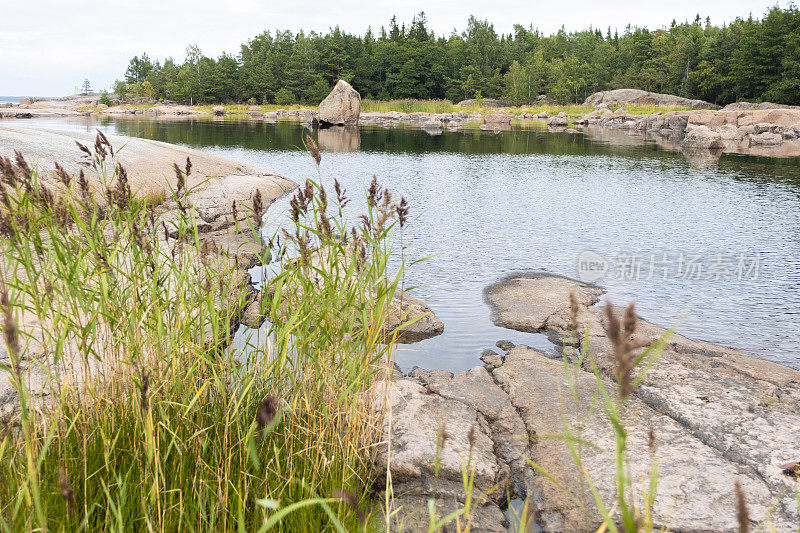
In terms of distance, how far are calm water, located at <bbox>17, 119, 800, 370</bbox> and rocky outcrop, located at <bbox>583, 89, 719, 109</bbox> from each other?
42.0 m

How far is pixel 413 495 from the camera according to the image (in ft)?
11.8

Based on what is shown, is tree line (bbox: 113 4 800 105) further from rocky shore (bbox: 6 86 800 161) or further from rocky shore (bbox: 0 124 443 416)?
rocky shore (bbox: 0 124 443 416)

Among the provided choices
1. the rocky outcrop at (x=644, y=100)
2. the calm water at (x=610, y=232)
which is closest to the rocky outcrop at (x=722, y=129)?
the calm water at (x=610, y=232)

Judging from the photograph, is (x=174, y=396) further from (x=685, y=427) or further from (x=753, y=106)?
(x=753, y=106)

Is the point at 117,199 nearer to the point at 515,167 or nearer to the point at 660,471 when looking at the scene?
the point at 660,471

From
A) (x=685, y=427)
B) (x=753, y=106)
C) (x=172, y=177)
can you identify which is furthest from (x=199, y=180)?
(x=753, y=106)

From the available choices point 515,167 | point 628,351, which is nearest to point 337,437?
point 628,351

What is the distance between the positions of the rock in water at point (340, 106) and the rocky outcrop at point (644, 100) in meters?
31.5

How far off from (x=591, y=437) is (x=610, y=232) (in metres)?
8.17

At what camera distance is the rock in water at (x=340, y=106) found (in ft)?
141

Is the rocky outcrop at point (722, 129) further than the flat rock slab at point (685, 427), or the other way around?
the rocky outcrop at point (722, 129)

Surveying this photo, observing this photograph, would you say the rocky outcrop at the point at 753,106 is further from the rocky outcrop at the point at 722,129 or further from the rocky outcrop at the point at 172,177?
the rocky outcrop at the point at 172,177

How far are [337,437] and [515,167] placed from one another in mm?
19428

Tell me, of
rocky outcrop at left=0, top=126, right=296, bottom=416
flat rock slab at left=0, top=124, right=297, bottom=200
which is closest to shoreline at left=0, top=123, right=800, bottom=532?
rocky outcrop at left=0, top=126, right=296, bottom=416
